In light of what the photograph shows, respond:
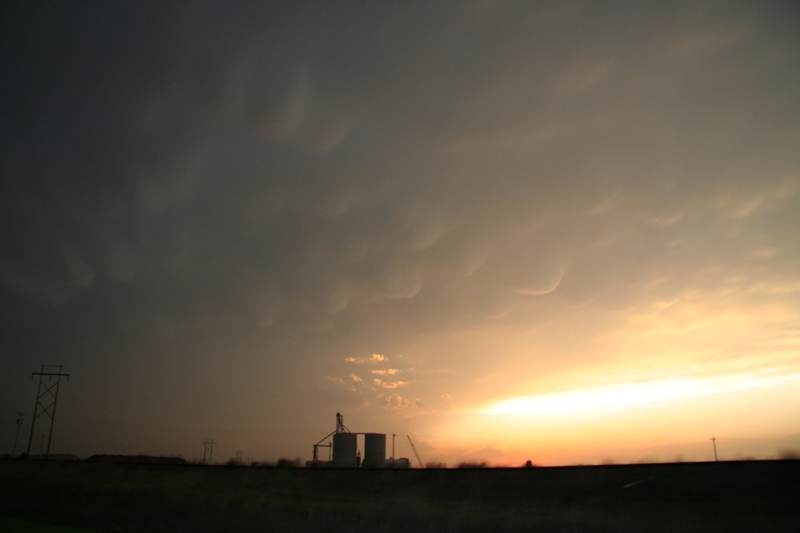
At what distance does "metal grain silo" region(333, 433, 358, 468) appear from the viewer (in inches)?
2463

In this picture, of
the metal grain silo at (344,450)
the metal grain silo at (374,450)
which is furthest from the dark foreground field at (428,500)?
the metal grain silo at (374,450)

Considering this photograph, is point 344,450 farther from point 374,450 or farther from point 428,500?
point 428,500

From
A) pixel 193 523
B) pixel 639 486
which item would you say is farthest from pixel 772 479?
pixel 193 523

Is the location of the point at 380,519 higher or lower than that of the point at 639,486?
lower

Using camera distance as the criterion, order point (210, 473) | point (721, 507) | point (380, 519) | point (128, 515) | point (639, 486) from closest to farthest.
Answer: point (721, 507) < point (639, 486) < point (380, 519) < point (128, 515) < point (210, 473)

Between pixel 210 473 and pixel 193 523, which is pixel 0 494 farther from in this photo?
pixel 193 523

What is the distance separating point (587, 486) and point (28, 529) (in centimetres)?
2213

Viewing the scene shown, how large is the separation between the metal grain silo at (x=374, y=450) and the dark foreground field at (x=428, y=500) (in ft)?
92.0

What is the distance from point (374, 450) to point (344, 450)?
346 cm

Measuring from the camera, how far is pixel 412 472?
32875mm

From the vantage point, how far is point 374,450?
64.1m

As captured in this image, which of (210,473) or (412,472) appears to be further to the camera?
(210,473)

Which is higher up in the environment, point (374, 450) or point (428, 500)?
point (374, 450)

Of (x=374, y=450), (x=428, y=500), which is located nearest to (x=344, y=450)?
(x=374, y=450)
